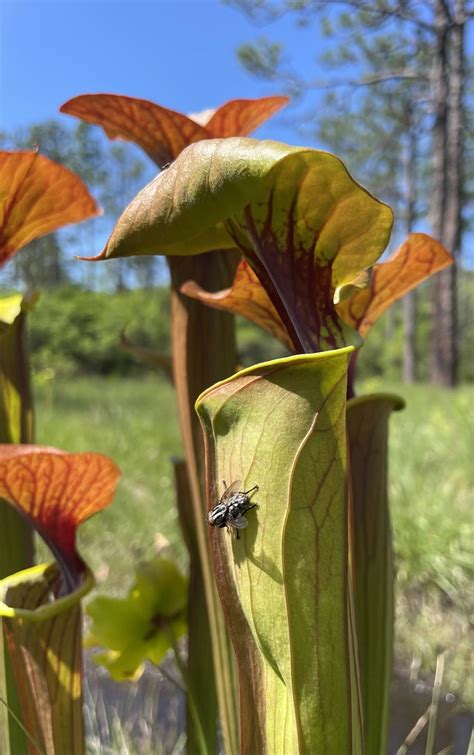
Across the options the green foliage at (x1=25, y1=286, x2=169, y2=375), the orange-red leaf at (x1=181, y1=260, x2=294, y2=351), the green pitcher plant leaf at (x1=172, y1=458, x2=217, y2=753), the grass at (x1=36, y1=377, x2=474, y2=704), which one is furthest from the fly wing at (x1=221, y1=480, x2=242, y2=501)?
the green foliage at (x1=25, y1=286, x2=169, y2=375)

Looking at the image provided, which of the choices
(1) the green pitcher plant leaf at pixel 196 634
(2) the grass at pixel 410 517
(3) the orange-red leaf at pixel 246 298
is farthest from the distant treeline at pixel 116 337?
(3) the orange-red leaf at pixel 246 298

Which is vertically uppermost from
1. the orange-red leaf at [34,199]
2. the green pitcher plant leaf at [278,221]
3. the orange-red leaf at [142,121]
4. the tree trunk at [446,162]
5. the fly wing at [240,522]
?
the tree trunk at [446,162]

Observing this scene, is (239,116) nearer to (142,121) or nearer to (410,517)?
(142,121)

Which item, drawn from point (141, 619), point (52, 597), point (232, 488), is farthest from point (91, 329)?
point (232, 488)

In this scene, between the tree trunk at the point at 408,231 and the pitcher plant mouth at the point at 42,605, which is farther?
the tree trunk at the point at 408,231

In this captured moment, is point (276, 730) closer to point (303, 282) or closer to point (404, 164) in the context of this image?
point (303, 282)

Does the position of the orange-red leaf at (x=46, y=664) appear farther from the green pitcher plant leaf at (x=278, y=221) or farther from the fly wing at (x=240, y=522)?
the green pitcher plant leaf at (x=278, y=221)

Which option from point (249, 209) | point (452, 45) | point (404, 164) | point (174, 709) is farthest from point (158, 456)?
point (404, 164)
